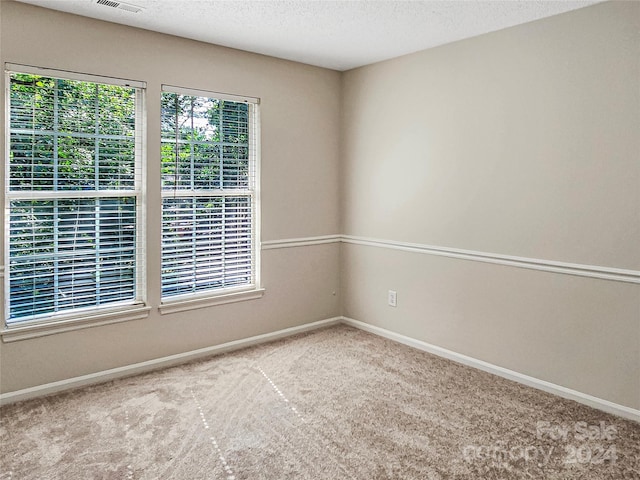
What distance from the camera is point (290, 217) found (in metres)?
4.31

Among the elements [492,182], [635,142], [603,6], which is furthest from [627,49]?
[492,182]

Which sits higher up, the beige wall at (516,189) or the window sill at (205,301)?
the beige wall at (516,189)

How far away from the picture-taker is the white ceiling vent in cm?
287

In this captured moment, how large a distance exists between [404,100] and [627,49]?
1.65m

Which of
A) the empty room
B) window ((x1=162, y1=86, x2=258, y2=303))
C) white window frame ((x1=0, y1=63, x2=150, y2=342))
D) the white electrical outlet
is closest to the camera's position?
the empty room

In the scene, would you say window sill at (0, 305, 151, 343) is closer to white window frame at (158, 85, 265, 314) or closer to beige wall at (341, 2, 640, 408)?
white window frame at (158, 85, 265, 314)

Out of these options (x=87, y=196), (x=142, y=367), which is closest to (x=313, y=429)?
(x=142, y=367)

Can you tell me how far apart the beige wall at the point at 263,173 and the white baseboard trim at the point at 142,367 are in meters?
0.04

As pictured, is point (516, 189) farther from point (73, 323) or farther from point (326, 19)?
point (73, 323)

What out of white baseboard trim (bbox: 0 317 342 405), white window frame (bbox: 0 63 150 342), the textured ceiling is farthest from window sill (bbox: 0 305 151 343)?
the textured ceiling

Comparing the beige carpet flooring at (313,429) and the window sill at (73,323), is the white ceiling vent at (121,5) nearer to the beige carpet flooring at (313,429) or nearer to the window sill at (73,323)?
the window sill at (73,323)

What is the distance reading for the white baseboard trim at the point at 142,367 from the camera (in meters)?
3.04

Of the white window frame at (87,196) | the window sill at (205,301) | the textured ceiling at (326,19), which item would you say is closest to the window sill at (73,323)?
the white window frame at (87,196)

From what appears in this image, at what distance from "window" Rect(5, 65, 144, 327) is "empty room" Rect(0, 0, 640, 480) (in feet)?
0.05
